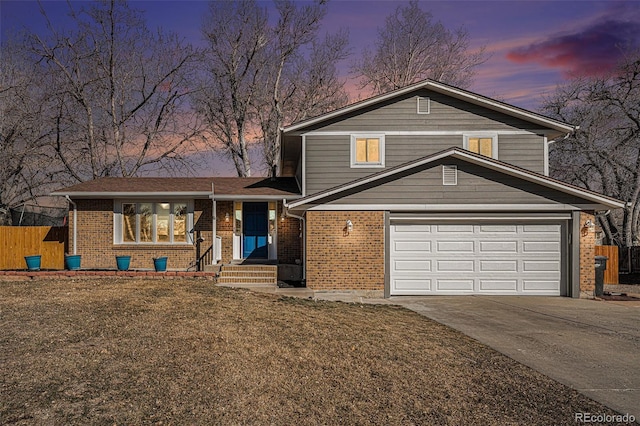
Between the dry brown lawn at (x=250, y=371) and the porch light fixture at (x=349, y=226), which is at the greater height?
the porch light fixture at (x=349, y=226)

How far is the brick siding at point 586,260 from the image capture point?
11.7 m

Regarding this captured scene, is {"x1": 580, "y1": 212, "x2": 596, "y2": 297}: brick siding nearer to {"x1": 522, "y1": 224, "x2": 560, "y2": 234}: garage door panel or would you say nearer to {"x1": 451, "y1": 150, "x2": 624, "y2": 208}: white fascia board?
{"x1": 451, "y1": 150, "x2": 624, "y2": 208}: white fascia board

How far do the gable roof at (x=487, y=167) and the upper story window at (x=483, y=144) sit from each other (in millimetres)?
2496

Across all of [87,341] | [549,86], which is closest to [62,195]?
[87,341]

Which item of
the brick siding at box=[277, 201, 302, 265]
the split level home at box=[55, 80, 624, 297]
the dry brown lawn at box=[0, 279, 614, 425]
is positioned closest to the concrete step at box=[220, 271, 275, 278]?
the split level home at box=[55, 80, 624, 297]

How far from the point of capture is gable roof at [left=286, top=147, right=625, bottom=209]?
37.5ft

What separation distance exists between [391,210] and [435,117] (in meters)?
4.54

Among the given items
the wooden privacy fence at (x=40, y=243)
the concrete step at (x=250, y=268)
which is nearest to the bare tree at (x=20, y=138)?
the wooden privacy fence at (x=40, y=243)

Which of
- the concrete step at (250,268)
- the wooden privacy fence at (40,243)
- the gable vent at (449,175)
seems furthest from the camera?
the wooden privacy fence at (40,243)

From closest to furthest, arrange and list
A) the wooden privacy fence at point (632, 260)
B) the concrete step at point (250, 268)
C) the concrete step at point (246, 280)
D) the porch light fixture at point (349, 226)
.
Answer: the porch light fixture at point (349, 226) < the concrete step at point (246, 280) < the concrete step at point (250, 268) < the wooden privacy fence at point (632, 260)

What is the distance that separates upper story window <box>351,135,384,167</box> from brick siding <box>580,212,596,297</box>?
652 cm

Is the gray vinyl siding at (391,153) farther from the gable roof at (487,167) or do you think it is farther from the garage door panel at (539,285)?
the garage door panel at (539,285)

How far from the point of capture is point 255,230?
49.5 feet

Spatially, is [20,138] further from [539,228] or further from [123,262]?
[539,228]
